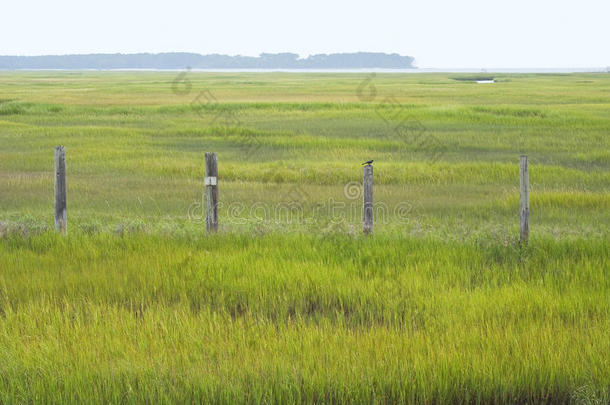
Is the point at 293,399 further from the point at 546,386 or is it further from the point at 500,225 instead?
the point at 500,225

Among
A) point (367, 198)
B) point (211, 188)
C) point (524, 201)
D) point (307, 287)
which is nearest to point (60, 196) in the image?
point (211, 188)

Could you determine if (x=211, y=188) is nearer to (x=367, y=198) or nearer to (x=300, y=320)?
(x=367, y=198)

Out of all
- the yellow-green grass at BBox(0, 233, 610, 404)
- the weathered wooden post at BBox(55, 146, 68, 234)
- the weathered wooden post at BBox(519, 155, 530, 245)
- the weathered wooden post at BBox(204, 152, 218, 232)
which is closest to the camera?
the yellow-green grass at BBox(0, 233, 610, 404)

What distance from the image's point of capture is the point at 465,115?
137 feet

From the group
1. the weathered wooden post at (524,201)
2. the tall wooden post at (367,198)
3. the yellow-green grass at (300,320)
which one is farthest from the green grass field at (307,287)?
the weathered wooden post at (524,201)

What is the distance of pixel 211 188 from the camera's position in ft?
40.7

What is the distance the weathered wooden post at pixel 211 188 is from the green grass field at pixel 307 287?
0.34m

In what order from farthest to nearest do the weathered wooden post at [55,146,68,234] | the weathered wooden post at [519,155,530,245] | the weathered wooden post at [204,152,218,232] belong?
the weathered wooden post at [55,146,68,234] → the weathered wooden post at [204,152,218,232] → the weathered wooden post at [519,155,530,245]

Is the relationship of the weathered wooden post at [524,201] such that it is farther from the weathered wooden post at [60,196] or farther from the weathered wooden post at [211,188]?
the weathered wooden post at [60,196]

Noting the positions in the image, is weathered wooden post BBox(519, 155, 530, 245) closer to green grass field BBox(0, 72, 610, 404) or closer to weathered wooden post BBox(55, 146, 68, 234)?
green grass field BBox(0, 72, 610, 404)

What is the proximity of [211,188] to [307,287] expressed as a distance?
12.3ft

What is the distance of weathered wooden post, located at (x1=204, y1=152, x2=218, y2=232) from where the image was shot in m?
12.3

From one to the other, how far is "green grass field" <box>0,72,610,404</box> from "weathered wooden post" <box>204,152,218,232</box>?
0.34m

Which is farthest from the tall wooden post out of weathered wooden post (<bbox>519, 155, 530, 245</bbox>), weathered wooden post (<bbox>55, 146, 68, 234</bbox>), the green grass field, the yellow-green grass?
weathered wooden post (<bbox>55, 146, 68, 234</bbox>)
